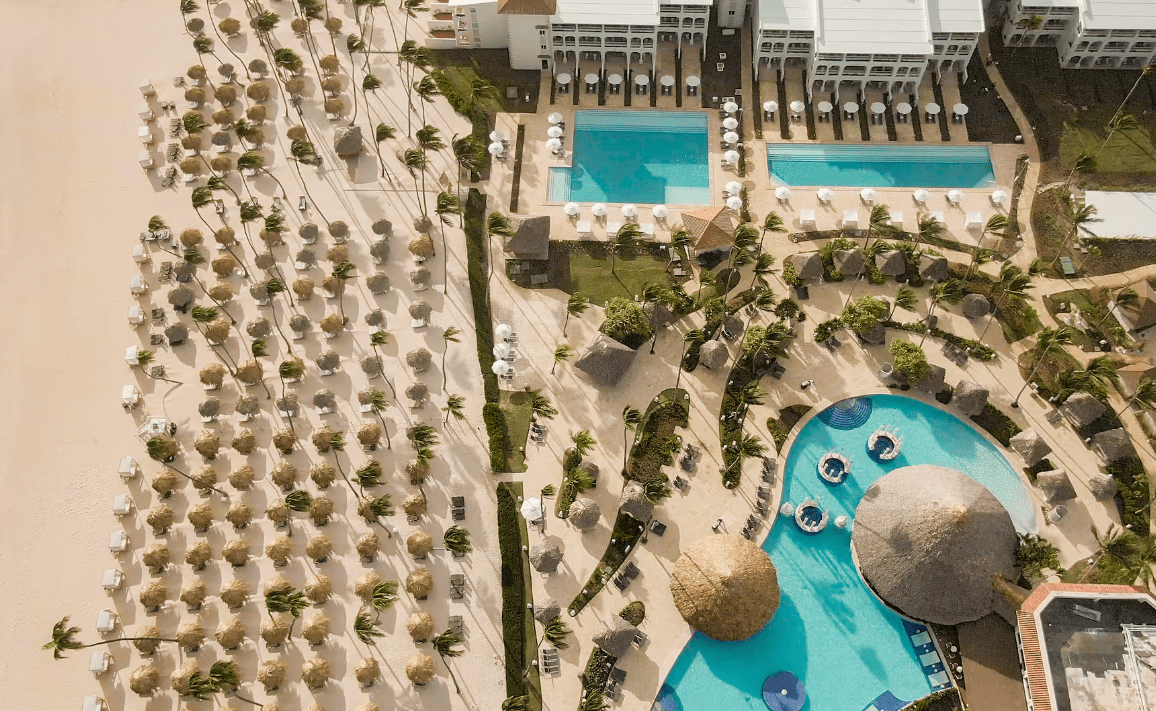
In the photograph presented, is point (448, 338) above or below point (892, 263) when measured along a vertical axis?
below

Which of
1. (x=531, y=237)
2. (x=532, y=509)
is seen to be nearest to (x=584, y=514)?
(x=532, y=509)

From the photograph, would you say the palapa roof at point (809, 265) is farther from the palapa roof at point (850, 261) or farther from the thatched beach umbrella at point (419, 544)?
the thatched beach umbrella at point (419, 544)

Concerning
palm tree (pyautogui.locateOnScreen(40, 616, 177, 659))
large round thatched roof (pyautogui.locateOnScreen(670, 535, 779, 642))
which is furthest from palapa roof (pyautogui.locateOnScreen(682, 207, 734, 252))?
palm tree (pyautogui.locateOnScreen(40, 616, 177, 659))

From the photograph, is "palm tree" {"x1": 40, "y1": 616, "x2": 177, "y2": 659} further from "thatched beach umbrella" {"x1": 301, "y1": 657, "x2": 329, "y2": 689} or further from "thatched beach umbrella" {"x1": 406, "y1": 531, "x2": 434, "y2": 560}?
"thatched beach umbrella" {"x1": 406, "y1": 531, "x2": 434, "y2": 560}

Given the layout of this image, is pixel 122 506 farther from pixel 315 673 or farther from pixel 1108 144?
pixel 1108 144

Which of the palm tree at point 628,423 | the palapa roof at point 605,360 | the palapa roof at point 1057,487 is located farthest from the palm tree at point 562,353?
the palapa roof at point 1057,487

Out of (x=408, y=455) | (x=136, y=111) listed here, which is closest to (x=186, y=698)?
(x=408, y=455)

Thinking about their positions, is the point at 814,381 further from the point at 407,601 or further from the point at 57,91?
the point at 57,91
